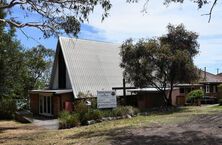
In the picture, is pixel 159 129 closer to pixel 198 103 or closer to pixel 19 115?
pixel 19 115

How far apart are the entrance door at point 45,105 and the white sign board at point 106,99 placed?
946 centimetres

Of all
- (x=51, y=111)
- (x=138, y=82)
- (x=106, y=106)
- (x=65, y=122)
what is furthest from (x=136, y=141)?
(x=51, y=111)

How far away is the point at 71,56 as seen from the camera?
39594 millimetres

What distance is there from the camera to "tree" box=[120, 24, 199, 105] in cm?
3603

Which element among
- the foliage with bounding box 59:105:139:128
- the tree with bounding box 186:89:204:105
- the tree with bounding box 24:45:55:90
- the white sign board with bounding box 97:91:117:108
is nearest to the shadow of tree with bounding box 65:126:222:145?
the foliage with bounding box 59:105:139:128

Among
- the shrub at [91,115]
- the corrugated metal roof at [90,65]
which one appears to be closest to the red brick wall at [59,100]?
the corrugated metal roof at [90,65]

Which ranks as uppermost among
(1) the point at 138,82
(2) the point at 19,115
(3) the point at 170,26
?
(3) the point at 170,26

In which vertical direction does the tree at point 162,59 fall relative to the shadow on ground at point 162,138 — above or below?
above

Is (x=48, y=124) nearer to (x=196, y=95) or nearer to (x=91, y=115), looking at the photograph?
(x=91, y=115)

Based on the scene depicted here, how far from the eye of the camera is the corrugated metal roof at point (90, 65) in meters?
38.4

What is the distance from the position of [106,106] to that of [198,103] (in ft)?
54.5

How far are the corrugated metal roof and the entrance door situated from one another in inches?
133

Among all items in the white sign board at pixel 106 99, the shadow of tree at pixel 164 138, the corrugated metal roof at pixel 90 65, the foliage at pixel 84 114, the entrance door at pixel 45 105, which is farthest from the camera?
the entrance door at pixel 45 105

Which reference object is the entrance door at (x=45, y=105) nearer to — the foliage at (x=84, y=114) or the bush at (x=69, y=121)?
the foliage at (x=84, y=114)
